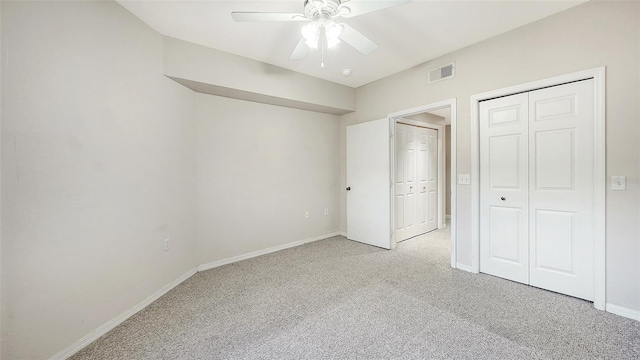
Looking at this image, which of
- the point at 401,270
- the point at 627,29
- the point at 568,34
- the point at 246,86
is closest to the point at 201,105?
the point at 246,86

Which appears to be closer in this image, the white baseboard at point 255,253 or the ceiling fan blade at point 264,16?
the ceiling fan blade at point 264,16

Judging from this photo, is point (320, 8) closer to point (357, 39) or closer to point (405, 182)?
point (357, 39)

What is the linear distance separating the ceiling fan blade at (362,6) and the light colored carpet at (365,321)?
228cm

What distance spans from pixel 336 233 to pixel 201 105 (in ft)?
10.0

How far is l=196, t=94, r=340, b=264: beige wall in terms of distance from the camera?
309cm

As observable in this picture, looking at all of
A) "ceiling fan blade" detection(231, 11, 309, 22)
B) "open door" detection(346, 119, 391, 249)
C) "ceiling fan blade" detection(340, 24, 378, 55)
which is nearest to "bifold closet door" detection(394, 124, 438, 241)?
"open door" detection(346, 119, 391, 249)

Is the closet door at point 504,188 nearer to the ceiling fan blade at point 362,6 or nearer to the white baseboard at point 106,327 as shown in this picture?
the ceiling fan blade at point 362,6

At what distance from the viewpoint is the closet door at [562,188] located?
2105 millimetres

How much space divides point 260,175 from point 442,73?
2.78m

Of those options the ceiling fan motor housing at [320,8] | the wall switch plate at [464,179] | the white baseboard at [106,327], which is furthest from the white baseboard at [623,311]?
the white baseboard at [106,327]

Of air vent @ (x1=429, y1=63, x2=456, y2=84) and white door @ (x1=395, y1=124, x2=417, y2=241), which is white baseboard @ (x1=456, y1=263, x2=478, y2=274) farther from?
air vent @ (x1=429, y1=63, x2=456, y2=84)

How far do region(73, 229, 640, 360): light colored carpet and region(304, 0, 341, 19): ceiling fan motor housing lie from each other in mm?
2339

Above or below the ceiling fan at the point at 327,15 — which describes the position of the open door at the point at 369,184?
below

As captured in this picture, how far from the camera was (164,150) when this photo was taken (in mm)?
2459
